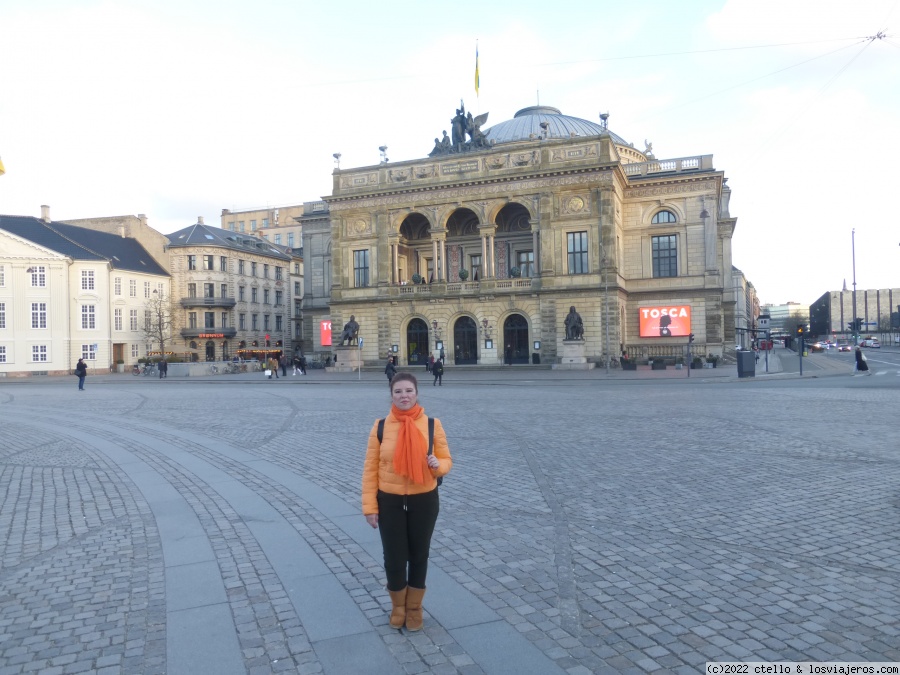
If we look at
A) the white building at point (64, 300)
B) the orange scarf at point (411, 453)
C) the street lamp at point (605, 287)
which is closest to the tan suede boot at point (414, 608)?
the orange scarf at point (411, 453)

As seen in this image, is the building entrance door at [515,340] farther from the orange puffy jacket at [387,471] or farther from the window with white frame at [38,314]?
the orange puffy jacket at [387,471]

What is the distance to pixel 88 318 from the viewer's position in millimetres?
61906

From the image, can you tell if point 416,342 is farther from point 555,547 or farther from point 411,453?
point 411,453

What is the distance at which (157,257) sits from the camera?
2849 inches

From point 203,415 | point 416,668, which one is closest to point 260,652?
point 416,668

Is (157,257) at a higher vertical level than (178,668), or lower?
higher

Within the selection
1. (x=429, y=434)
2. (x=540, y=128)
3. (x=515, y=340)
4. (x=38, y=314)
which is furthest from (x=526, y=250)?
(x=429, y=434)

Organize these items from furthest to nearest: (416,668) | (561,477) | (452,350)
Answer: (452,350) < (561,477) < (416,668)

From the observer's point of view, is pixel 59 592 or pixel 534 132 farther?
pixel 534 132

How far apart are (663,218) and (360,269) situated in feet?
78.0

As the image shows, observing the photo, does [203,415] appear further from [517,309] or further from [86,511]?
[517,309]

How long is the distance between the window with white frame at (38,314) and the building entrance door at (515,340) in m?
40.8

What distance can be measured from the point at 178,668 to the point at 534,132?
65.1 meters

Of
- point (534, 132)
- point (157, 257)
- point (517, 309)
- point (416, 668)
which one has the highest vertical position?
point (534, 132)
